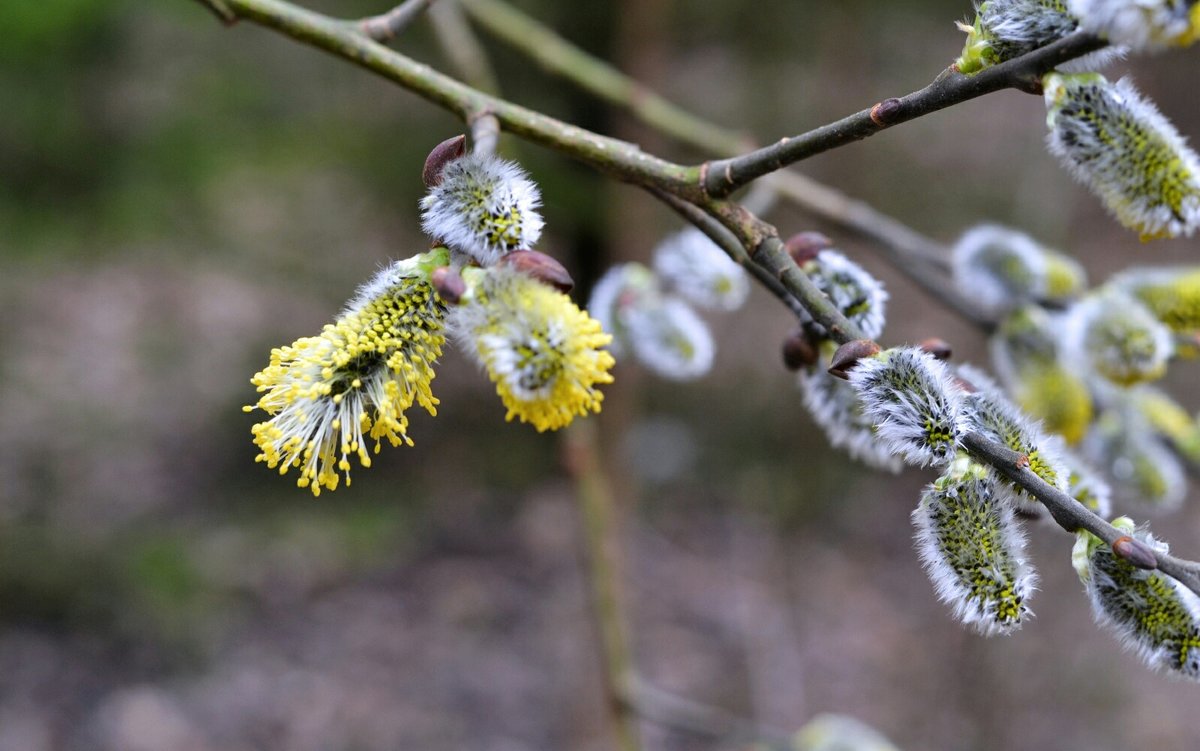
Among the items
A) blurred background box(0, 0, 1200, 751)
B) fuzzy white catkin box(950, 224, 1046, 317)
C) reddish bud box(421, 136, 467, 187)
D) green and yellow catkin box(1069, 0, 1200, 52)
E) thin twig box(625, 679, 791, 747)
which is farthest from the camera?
blurred background box(0, 0, 1200, 751)

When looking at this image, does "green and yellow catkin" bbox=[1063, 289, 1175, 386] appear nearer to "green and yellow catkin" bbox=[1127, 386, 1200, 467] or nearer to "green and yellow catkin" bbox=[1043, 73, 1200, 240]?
"green and yellow catkin" bbox=[1127, 386, 1200, 467]

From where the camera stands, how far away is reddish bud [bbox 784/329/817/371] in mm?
993

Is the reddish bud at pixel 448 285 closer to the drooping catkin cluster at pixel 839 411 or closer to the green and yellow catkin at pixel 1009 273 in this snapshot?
the drooping catkin cluster at pixel 839 411

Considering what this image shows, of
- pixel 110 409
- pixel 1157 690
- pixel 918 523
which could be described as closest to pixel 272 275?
pixel 110 409

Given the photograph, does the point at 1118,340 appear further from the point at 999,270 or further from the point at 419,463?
the point at 419,463

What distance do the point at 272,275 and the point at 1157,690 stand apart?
4903 mm

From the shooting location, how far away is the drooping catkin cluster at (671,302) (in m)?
1.49

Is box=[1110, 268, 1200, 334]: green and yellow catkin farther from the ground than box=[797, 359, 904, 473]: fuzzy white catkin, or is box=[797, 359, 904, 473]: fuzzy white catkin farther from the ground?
box=[1110, 268, 1200, 334]: green and yellow catkin

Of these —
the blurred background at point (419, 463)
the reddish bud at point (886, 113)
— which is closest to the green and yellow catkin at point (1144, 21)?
the reddish bud at point (886, 113)

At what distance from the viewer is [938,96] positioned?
0.76m

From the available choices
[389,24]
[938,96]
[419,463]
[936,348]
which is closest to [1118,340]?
[936,348]

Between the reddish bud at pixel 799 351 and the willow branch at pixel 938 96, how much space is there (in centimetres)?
22


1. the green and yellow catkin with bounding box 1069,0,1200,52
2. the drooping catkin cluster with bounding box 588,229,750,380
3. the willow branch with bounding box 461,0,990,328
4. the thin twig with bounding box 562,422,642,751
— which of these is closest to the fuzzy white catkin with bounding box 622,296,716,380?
the drooping catkin cluster with bounding box 588,229,750,380

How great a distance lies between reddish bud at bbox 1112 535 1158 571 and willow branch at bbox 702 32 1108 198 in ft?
1.27
